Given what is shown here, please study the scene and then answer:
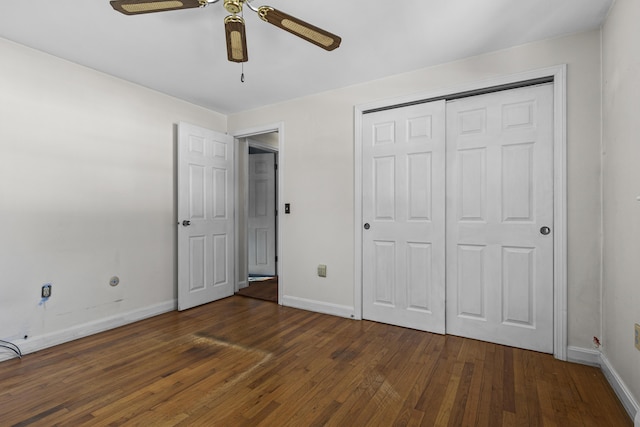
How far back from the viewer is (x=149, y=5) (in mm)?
1531

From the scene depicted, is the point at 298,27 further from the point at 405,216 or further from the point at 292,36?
the point at 405,216

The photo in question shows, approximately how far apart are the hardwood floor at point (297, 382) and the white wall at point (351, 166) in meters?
0.60

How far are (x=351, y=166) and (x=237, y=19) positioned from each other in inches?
72.6

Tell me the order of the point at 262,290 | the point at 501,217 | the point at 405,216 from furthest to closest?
1. the point at 262,290
2. the point at 405,216
3. the point at 501,217

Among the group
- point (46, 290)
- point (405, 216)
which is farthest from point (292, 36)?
point (46, 290)

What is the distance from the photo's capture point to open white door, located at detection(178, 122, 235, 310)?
11.4ft

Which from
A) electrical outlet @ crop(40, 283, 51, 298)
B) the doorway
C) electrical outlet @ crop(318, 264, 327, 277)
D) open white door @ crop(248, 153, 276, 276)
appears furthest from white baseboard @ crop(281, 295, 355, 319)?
electrical outlet @ crop(40, 283, 51, 298)

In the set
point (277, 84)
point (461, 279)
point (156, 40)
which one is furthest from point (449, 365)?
point (156, 40)

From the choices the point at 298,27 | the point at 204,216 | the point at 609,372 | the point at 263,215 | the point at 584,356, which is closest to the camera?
the point at 298,27

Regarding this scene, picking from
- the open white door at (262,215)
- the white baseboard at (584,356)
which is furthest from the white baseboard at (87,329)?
the white baseboard at (584,356)

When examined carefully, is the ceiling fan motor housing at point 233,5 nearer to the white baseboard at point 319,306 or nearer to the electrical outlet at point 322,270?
the electrical outlet at point 322,270

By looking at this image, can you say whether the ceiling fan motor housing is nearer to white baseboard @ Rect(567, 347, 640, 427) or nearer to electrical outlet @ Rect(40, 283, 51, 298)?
electrical outlet @ Rect(40, 283, 51, 298)

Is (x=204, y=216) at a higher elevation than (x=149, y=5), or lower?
lower

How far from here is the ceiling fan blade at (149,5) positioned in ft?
4.93
